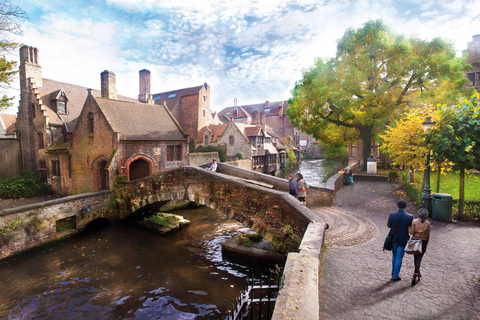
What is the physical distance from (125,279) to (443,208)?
12.5m

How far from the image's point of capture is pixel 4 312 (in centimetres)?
790

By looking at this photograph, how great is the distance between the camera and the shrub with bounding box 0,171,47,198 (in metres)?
21.0

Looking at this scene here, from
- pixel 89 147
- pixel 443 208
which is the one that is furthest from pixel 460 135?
pixel 89 147

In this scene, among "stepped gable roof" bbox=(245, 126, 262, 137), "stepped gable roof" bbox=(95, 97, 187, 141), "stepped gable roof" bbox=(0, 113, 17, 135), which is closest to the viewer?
"stepped gable roof" bbox=(95, 97, 187, 141)

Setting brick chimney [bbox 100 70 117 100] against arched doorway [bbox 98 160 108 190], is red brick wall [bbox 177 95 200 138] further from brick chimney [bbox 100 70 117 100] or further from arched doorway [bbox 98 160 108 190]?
arched doorway [bbox 98 160 108 190]

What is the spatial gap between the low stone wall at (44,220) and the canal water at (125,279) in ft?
1.91

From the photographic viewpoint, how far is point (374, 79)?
19375 mm

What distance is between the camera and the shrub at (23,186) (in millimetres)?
21047

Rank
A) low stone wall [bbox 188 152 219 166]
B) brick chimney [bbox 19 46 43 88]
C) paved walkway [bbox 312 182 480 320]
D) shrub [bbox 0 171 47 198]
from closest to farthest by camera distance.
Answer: paved walkway [bbox 312 182 480 320] < shrub [bbox 0 171 47 198] < brick chimney [bbox 19 46 43 88] < low stone wall [bbox 188 152 219 166]

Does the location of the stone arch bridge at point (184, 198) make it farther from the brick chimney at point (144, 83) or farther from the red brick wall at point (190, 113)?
the brick chimney at point (144, 83)

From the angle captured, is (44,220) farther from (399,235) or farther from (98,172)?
(399,235)

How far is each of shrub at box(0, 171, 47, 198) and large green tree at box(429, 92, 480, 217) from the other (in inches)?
1162

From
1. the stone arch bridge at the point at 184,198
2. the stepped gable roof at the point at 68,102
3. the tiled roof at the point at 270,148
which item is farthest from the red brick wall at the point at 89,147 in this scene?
the tiled roof at the point at 270,148

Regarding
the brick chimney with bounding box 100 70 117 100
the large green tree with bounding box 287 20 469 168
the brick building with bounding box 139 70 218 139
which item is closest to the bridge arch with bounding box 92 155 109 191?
the brick chimney with bounding box 100 70 117 100
